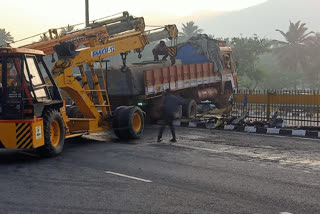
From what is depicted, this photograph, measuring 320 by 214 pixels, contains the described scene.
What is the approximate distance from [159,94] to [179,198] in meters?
11.2

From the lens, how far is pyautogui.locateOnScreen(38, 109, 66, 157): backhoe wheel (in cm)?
977

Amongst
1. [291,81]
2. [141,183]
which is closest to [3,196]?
[141,183]

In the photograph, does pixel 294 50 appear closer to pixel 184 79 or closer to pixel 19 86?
pixel 184 79

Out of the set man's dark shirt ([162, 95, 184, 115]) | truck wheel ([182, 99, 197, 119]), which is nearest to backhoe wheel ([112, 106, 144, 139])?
man's dark shirt ([162, 95, 184, 115])

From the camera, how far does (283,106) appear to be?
54.6 feet

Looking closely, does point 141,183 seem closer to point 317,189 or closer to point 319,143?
point 317,189

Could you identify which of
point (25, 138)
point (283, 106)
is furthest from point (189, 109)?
point (25, 138)

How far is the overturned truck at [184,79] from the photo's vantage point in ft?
53.6

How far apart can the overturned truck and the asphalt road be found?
14.0ft

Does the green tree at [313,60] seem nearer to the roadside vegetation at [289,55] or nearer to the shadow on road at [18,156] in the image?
the roadside vegetation at [289,55]

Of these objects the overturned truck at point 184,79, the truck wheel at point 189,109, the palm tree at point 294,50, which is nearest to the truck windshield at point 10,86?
the overturned truck at point 184,79

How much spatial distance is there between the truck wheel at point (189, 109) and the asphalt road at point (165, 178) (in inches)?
243

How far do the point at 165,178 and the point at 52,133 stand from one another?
3.60 m

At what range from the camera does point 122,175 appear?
8.16 metres
